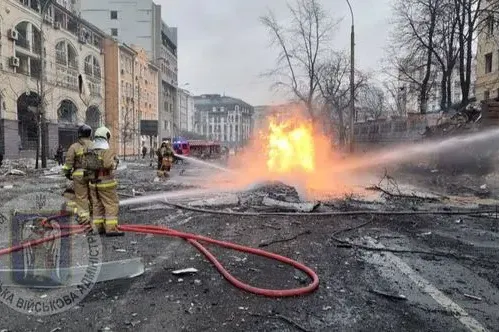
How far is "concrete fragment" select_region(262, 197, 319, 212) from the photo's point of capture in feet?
30.6

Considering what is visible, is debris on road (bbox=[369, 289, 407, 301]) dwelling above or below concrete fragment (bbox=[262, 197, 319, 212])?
below

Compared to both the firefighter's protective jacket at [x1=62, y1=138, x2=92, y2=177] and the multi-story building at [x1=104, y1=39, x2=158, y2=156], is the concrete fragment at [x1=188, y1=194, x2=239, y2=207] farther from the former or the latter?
the multi-story building at [x1=104, y1=39, x2=158, y2=156]

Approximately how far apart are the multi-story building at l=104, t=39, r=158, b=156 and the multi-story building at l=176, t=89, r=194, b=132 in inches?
848

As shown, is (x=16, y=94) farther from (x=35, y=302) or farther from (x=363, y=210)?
(x=35, y=302)

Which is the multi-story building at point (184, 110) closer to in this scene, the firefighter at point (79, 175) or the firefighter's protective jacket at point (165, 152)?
the firefighter's protective jacket at point (165, 152)

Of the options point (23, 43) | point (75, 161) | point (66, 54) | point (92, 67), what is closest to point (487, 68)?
point (66, 54)

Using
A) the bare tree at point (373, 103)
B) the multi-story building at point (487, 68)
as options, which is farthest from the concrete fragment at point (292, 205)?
the bare tree at point (373, 103)

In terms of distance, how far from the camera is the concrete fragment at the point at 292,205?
30.6 feet

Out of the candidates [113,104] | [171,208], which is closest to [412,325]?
[171,208]

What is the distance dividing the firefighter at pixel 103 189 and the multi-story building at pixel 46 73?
19035mm

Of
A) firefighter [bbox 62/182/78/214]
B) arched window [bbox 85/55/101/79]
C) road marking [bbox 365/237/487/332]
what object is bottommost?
road marking [bbox 365/237/487/332]

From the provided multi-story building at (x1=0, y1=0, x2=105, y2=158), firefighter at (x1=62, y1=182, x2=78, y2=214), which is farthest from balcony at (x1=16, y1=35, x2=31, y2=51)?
firefighter at (x1=62, y1=182, x2=78, y2=214)

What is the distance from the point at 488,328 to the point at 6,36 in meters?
35.2

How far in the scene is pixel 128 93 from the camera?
58.1m
